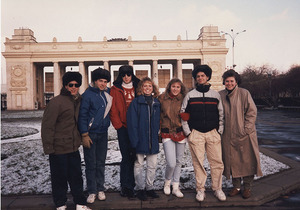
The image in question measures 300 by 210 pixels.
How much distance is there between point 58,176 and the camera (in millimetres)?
3475

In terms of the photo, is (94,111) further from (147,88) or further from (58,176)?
(58,176)

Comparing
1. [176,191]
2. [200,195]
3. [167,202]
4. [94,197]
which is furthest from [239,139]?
[94,197]

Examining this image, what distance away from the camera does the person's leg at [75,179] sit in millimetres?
3512

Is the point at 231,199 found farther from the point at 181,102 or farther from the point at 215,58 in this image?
the point at 215,58

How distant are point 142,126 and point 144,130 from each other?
0.25 feet

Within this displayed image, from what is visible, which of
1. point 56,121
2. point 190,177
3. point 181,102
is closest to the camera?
point 56,121

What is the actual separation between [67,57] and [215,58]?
96.3 feet

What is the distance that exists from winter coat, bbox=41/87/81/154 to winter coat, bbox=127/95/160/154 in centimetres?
88

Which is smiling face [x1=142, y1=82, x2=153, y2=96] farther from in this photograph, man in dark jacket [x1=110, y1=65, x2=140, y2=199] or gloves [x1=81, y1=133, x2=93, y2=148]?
gloves [x1=81, y1=133, x2=93, y2=148]

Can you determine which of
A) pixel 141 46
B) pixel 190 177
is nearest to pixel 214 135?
pixel 190 177

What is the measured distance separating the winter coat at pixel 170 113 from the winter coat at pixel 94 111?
968 mm

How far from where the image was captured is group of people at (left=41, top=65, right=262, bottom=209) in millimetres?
3791

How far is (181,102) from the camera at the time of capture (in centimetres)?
407

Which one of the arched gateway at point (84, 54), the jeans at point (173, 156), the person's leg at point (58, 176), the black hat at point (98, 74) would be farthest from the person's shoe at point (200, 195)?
the arched gateway at point (84, 54)
